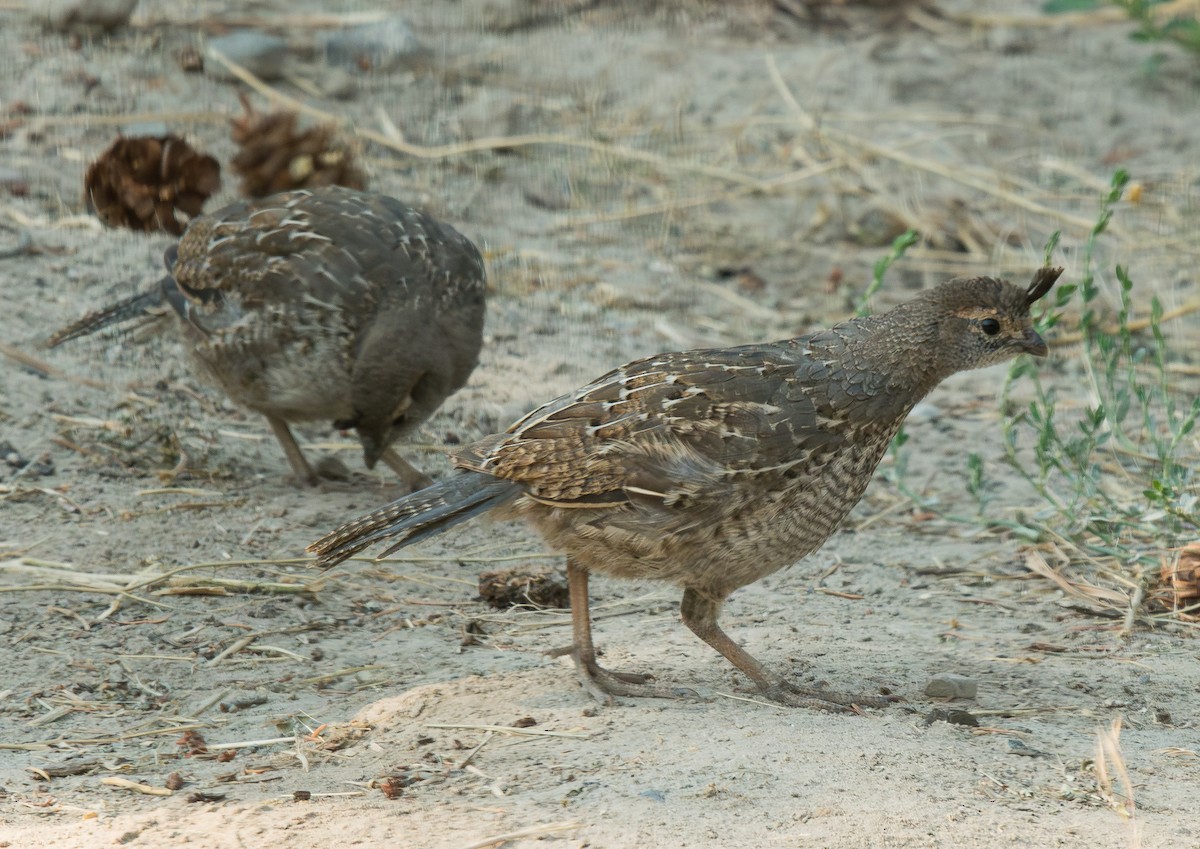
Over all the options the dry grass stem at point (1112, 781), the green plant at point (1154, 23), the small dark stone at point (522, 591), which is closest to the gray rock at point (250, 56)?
the small dark stone at point (522, 591)

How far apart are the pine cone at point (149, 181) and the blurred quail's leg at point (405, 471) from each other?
2.36 meters

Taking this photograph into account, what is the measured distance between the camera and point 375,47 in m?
10.4

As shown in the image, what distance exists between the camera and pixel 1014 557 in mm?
6004

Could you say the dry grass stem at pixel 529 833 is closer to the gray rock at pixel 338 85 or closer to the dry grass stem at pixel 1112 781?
the dry grass stem at pixel 1112 781

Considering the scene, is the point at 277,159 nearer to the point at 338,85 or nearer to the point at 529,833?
the point at 338,85

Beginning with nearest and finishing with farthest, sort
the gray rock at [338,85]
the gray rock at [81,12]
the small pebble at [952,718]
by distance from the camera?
the small pebble at [952,718] < the gray rock at [81,12] < the gray rock at [338,85]

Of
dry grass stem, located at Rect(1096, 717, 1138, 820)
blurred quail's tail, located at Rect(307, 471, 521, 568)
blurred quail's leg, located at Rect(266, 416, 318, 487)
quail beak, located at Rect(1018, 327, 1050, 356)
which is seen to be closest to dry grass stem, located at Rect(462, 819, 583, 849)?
blurred quail's tail, located at Rect(307, 471, 521, 568)

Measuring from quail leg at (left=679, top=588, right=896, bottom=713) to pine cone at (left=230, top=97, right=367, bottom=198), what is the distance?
4.54m

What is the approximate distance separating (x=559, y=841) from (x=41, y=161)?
Answer: 646cm

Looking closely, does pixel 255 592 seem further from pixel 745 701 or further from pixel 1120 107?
pixel 1120 107

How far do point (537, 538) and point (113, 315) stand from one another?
2.27m

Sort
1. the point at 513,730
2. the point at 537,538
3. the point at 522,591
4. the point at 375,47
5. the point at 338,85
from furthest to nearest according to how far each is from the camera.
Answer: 1. the point at 375,47
2. the point at 338,85
3. the point at 537,538
4. the point at 522,591
5. the point at 513,730

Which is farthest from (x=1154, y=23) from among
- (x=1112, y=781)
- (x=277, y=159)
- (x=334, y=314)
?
(x=1112, y=781)

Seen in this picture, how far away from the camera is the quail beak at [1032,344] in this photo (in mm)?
4859
